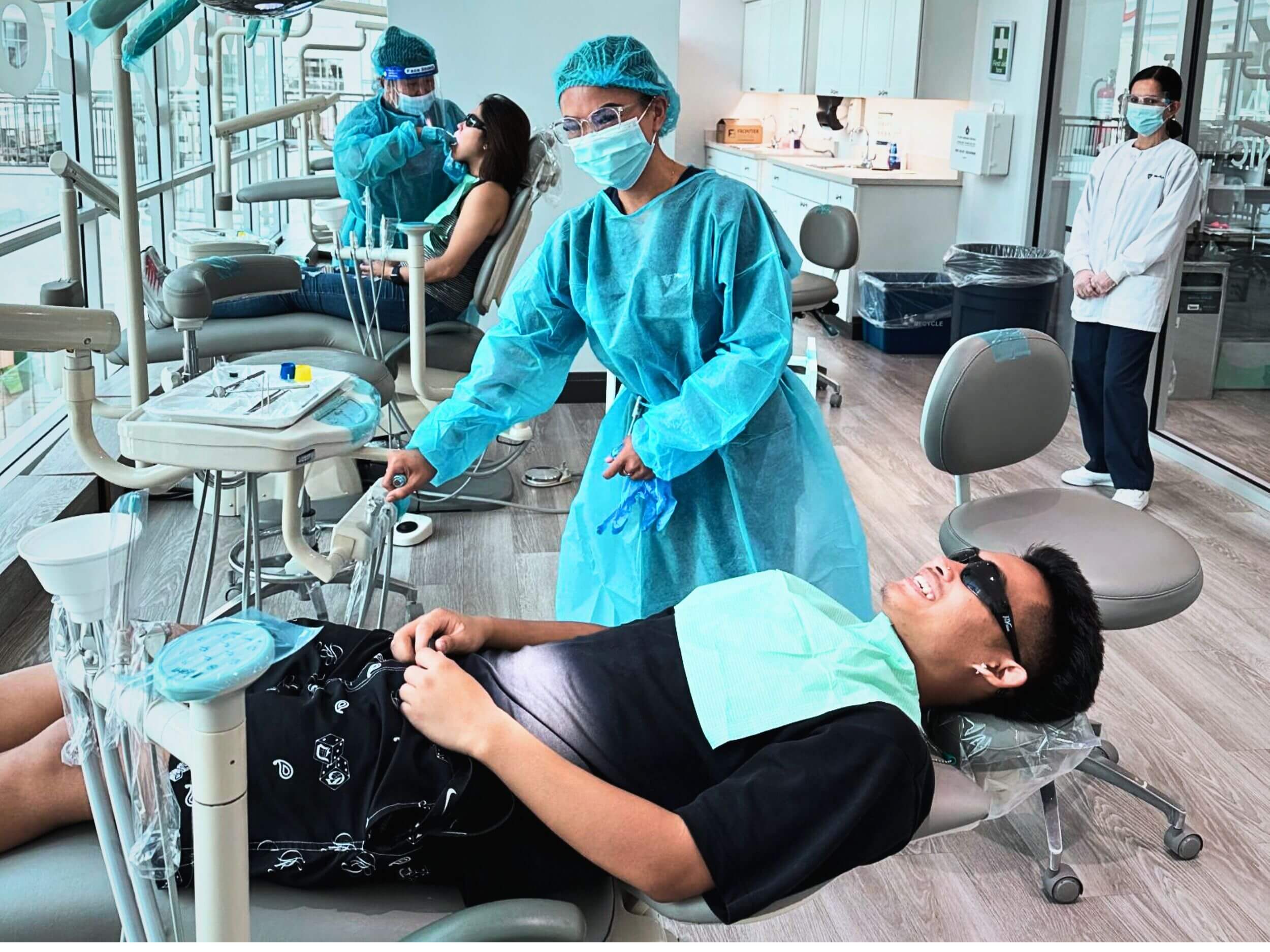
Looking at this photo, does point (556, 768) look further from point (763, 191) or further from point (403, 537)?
point (763, 191)

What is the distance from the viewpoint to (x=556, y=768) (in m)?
1.14

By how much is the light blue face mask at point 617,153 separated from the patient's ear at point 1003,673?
0.97m

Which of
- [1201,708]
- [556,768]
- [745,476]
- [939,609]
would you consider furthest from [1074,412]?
[556,768]

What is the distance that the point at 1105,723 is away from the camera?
8.26 feet

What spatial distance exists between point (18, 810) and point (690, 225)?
1.19 meters

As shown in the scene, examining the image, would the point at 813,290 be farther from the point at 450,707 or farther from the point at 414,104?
the point at 450,707

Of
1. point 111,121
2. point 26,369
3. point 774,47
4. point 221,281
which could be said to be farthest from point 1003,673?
point 774,47

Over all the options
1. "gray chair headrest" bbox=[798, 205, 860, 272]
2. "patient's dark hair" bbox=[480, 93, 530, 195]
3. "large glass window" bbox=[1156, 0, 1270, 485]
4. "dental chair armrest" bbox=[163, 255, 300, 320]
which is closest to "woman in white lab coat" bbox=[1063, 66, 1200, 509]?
"large glass window" bbox=[1156, 0, 1270, 485]

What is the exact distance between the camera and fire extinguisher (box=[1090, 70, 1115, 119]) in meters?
4.91

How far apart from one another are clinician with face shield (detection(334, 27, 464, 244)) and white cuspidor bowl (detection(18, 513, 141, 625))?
117 inches

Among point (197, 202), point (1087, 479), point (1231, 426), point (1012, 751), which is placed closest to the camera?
point (1012, 751)

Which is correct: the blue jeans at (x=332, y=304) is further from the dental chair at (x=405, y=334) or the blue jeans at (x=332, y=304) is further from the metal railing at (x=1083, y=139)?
the metal railing at (x=1083, y=139)

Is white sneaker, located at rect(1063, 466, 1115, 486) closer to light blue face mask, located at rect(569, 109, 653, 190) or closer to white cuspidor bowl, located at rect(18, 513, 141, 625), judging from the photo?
light blue face mask, located at rect(569, 109, 653, 190)

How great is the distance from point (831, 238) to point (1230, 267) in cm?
143
